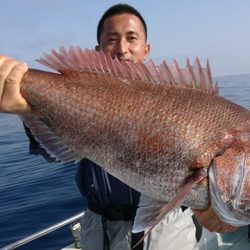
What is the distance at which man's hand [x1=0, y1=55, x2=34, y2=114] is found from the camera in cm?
260

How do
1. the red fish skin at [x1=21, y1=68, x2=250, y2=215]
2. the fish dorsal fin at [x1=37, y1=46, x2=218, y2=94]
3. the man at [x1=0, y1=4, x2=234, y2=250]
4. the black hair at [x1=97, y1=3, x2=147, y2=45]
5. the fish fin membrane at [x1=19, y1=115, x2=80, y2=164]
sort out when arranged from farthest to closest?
the black hair at [x1=97, y1=3, x2=147, y2=45]
the man at [x1=0, y1=4, x2=234, y2=250]
the fish fin membrane at [x1=19, y1=115, x2=80, y2=164]
the fish dorsal fin at [x1=37, y1=46, x2=218, y2=94]
the red fish skin at [x1=21, y1=68, x2=250, y2=215]

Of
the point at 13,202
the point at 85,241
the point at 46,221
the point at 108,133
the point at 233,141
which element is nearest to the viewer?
the point at 233,141

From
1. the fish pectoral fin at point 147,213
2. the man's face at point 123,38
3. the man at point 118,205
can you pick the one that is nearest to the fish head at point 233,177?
the fish pectoral fin at point 147,213

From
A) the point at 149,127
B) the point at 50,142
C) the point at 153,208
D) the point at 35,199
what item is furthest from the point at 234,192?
the point at 35,199

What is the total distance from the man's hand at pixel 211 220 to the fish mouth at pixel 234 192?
147mm

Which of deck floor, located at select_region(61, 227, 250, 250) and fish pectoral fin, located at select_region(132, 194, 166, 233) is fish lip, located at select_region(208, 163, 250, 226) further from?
deck floor, located at select_region(61, 227, 250, 250)

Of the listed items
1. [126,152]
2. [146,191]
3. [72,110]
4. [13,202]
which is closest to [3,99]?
[72,110]

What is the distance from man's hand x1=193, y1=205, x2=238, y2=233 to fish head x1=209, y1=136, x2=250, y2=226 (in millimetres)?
181

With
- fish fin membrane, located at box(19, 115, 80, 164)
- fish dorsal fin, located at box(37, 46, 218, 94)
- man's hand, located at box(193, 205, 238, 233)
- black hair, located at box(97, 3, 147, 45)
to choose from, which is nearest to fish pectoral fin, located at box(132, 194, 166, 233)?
man's hand, located at box(193, 205, 238, 233)

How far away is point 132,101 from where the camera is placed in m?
2.51

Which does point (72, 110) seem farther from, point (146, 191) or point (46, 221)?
point (46, 221)

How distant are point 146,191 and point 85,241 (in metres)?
1.61

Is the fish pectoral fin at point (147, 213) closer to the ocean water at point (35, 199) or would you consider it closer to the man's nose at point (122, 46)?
the man's nose at point (122, 46)

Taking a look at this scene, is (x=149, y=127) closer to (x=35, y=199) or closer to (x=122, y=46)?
(x=122, y=46)
